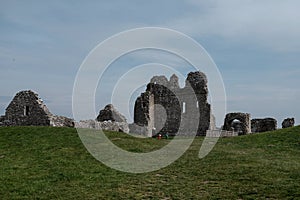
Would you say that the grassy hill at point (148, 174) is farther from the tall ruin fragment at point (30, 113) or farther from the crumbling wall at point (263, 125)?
the crumbling wall at point (263, 125)

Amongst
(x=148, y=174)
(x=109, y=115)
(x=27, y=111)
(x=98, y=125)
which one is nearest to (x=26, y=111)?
(x=27, y=111)

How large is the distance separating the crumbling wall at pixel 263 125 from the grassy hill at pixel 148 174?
24.1m

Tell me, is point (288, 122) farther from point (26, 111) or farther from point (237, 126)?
point (26, 111)

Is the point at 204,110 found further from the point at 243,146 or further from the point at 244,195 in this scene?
the point at 244,195

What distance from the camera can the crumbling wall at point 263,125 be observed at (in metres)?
43.8

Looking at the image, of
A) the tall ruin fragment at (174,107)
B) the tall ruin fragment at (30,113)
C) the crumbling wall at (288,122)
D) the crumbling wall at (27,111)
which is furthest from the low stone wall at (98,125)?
the crumbling wall at (288,122)

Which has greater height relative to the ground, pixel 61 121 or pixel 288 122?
pixel 288 122

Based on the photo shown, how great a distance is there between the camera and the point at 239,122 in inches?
1735

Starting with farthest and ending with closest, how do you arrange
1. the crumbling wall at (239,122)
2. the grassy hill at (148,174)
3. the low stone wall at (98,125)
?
the crumbling wall at (239,122) → the low stone wall at (98,125) → the grassy hill at (148,174)

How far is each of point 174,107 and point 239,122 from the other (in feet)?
28.4

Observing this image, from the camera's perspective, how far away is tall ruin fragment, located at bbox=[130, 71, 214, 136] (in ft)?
127

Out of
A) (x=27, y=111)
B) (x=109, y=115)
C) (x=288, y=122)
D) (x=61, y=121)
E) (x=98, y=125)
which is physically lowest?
(x=98, y=125)

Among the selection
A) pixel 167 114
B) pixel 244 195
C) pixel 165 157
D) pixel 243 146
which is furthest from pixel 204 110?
pixel 244 195

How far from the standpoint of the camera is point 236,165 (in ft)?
48.2
